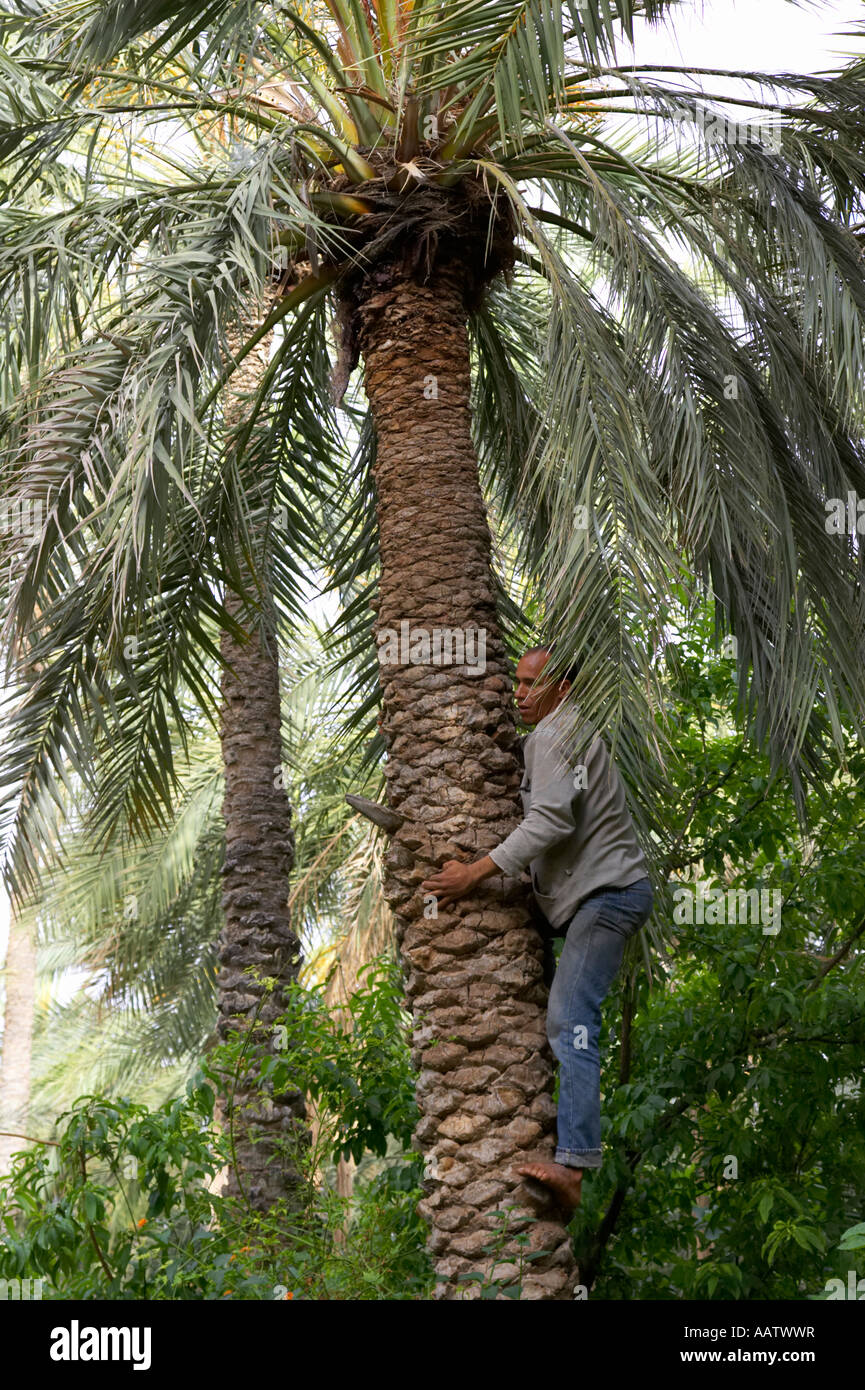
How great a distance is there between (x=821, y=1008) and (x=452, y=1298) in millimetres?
1979

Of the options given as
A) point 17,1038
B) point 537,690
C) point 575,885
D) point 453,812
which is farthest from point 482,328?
point 17,1038

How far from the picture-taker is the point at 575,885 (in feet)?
17.3

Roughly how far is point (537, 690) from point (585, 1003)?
1222 mm

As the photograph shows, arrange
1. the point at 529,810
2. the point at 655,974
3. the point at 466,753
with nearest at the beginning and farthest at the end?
the point at 529,810 → the point at 466,753 → the point at 655,974

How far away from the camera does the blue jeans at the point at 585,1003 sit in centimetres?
505

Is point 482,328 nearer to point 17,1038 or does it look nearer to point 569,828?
point 569,828

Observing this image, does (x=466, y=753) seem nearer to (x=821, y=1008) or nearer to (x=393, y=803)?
(x=393, y=803)

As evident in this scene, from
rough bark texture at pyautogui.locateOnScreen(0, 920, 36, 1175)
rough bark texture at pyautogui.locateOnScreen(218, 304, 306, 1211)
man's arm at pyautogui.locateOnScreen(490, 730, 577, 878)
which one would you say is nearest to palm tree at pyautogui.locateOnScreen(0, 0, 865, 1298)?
man's arm at pyautogui.locateOnScreen(490, 730, 577, 878)

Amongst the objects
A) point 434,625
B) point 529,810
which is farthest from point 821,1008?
point 434,625

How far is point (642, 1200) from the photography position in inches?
258

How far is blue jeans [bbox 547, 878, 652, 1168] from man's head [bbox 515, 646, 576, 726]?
81 centimetres

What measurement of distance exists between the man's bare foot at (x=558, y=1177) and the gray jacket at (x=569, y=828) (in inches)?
33.4

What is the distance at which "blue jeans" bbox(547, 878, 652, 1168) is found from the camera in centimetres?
505
